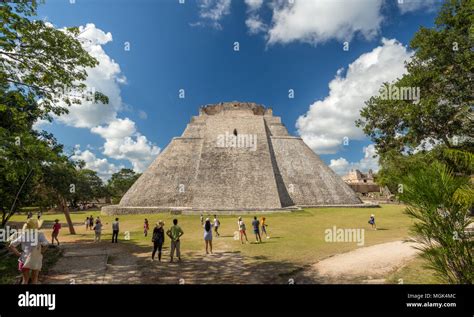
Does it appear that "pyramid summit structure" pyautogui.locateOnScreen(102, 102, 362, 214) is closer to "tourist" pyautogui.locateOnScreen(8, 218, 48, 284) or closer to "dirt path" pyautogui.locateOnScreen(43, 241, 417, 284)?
"dirt path" pyautogui.locateOnScreen(43, 241, 417, 284)

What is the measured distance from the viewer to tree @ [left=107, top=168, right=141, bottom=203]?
64400mm

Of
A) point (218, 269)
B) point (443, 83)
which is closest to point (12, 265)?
point (218, 269)

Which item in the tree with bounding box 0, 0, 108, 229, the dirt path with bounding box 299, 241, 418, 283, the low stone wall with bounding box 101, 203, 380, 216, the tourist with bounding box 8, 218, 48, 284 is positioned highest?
the tree with bounding box 0, 0, 108, 229

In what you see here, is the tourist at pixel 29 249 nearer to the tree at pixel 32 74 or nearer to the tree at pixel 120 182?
the tree at pixel 32 74

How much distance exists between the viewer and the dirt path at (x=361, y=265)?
26.9 feet

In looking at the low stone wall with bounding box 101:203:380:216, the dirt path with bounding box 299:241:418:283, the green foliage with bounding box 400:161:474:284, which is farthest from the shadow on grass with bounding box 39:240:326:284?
the low stone wall with bounding box 101:203:380:216

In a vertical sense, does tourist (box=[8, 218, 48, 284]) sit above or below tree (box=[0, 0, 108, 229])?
below

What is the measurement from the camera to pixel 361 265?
947 cm

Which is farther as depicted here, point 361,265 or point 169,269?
point 361,265

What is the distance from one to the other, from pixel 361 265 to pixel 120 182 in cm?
6832

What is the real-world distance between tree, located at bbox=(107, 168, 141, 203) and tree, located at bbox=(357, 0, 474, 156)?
6229 cm

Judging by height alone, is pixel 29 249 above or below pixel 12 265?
above

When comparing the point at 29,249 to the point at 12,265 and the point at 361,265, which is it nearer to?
the point at 12,265
